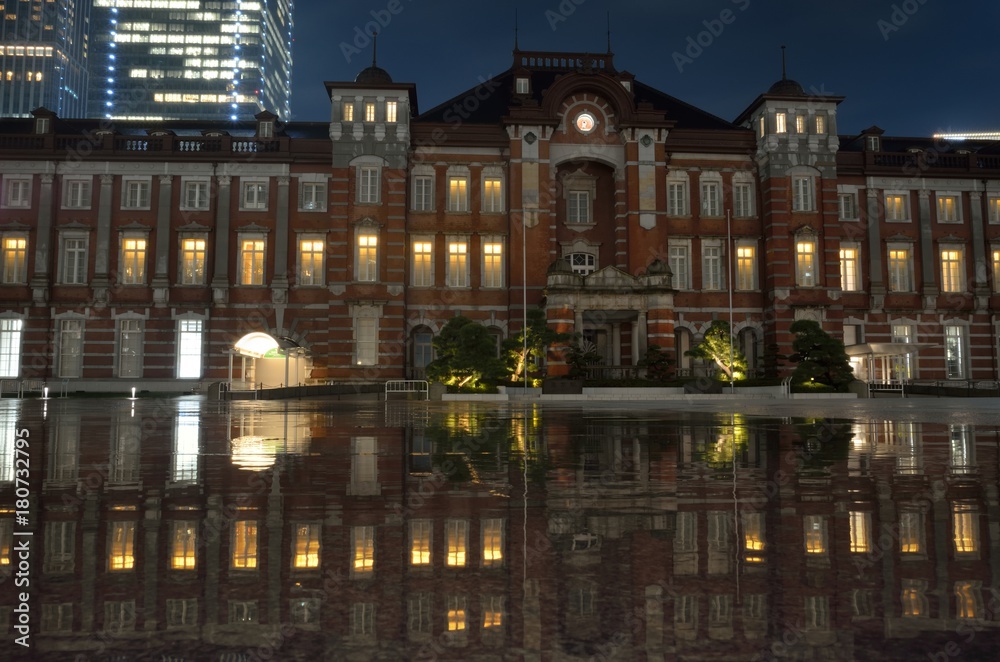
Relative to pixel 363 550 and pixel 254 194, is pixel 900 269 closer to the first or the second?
pixel 254 194

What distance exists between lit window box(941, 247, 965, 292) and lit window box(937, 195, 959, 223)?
173cm

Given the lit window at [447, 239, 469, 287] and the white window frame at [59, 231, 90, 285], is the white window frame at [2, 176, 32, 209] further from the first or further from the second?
the lit window at [447, 239, 469, 287]

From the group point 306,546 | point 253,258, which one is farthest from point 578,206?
point 306,546

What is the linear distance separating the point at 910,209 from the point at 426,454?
42.6 m

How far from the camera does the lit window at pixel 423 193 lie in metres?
38.8

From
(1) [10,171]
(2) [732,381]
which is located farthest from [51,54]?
(2) [732,381]

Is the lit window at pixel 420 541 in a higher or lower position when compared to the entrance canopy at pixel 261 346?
lower

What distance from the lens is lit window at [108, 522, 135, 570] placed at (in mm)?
3102

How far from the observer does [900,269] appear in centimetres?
4122

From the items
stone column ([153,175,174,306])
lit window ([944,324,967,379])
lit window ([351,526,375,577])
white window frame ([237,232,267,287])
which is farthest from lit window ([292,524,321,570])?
lit window ([944,324,967,379])

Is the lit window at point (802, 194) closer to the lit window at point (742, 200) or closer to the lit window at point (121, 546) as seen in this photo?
the lit window at point (742, 200)

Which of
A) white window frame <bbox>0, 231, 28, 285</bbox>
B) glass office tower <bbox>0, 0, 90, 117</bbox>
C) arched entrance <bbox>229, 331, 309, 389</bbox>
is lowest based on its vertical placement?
arched entrance <bbox>229, 331, 309, 389</bbox>

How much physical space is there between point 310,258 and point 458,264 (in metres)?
7.95

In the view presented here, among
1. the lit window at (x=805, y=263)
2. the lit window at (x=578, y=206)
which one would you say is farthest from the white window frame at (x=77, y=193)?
the lit window at (x=805, y=263)
